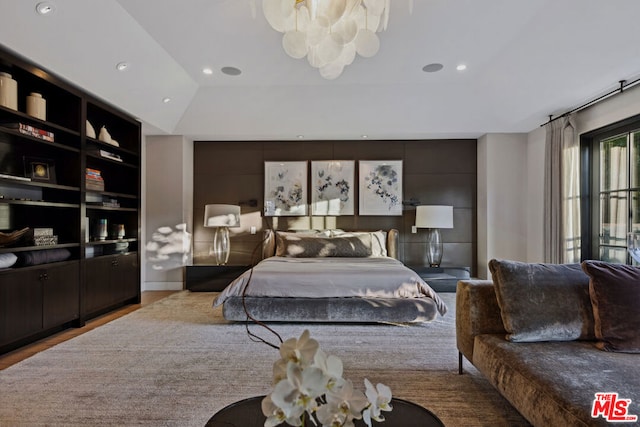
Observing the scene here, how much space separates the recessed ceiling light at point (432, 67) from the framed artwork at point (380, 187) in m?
1.62

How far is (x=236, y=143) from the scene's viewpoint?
562 cm

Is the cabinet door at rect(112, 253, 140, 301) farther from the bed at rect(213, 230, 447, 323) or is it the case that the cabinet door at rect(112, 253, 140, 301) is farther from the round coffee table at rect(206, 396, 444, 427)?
the round coffee table at rect(206, 396, 444, 427)

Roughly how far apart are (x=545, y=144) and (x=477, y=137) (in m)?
1.05

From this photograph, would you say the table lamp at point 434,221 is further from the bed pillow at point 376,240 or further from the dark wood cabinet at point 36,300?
the dark wood cabinet at point 36,300

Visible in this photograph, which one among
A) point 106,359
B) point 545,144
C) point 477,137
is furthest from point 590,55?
point 106,359

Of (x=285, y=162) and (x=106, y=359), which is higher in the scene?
(x=285, y=162)

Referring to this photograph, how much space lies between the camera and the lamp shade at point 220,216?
16.5 feet

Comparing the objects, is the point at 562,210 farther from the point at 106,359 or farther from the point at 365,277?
the point at 106,359

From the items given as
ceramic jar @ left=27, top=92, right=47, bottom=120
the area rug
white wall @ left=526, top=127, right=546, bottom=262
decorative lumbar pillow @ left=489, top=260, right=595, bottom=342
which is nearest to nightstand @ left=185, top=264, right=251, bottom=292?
the area rug

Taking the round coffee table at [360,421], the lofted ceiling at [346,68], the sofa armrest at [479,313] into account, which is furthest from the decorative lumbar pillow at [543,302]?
the lofted ceiling at [346,68]

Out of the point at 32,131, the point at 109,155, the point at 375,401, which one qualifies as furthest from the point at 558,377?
the point at 109,155

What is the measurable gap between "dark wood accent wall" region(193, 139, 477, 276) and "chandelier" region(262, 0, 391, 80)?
3145 millimetres

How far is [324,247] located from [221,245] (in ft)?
5.70

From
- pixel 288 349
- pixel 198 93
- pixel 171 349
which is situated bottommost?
pixel 171 349
